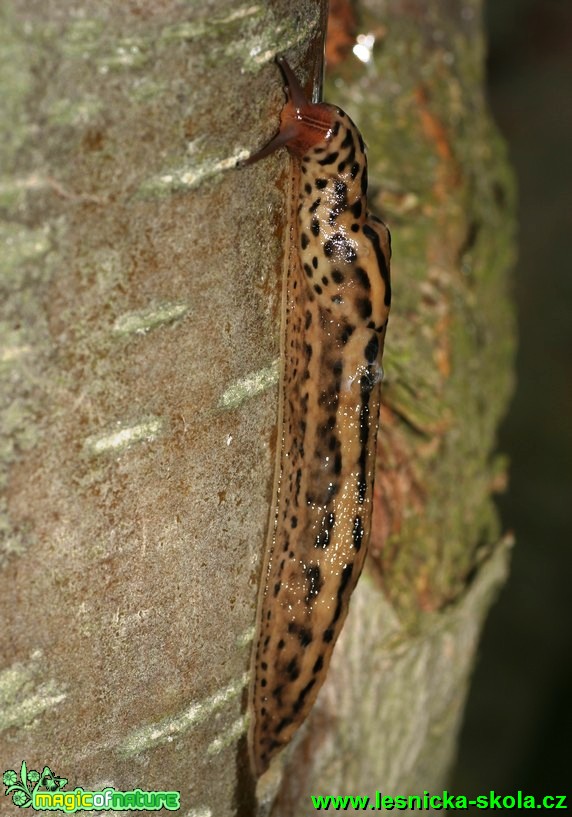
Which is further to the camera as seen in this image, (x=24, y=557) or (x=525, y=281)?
(x=525, y=281)

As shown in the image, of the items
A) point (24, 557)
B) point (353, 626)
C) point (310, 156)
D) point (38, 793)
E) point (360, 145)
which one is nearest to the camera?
point (24, 557)

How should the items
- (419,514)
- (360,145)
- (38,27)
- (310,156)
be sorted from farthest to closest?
1. (419,514)
2. (360,145)
3. (310,156)
4. (38,27)

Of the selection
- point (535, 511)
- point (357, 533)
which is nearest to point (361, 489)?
point (357, 533)

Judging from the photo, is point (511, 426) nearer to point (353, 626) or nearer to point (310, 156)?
point (353, 626)

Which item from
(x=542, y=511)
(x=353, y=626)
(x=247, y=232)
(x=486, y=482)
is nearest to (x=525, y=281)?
(x=542, y=511)

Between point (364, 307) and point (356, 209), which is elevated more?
point (356, 209)

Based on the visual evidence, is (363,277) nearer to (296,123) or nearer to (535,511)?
(296,123)
